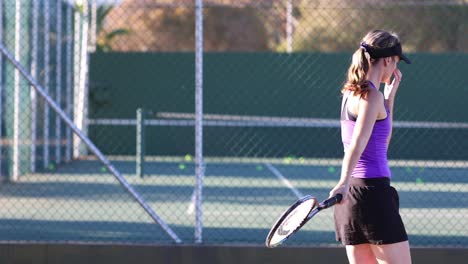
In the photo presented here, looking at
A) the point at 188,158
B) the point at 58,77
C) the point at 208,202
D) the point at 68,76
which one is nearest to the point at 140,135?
the point at 208,202

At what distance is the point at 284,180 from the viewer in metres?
13.1

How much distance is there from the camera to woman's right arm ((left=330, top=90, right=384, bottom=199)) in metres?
4.07

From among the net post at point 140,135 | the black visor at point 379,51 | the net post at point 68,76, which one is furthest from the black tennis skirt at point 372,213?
the net post at point 68,76

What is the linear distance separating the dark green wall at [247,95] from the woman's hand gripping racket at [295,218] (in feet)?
36.0

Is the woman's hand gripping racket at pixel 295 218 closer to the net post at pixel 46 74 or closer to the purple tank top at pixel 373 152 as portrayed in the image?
the purple tank top at pixel 373 152

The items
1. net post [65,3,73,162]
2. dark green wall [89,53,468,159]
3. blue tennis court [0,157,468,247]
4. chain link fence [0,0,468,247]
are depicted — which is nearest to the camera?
blue tennis court [0,157,468,247]

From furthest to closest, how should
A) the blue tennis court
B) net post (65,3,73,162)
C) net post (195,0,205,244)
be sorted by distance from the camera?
net post (65,3,73,162)
the blue tennis court
net post (195,0,205,244)

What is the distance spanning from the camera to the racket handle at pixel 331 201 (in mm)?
4004

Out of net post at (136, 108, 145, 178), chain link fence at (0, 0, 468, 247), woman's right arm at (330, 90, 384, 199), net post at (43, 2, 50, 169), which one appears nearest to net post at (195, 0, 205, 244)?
chain link fence at (0, 0, 468, 247)

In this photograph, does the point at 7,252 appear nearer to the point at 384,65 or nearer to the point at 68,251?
the point at 68,251

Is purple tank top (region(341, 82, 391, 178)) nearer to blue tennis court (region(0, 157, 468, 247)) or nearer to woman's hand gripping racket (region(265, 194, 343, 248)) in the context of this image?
woman's hand gripping racket (region(265, 194, 343, 248))

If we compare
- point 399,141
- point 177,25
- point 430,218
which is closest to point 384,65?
point 430,218

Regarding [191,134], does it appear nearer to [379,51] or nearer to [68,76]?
[68,76]

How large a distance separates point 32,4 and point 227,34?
1953 cm
